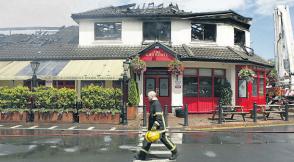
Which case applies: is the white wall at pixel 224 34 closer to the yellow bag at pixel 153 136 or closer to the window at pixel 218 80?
the window at pixel 218 80

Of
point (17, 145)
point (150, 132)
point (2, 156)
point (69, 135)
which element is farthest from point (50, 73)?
point (150, 132)

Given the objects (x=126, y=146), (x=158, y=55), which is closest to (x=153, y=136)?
(x=126, y=146)

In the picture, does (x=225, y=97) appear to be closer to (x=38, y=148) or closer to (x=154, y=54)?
(x=154, y=54)

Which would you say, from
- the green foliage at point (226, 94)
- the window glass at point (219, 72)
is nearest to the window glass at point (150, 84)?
the window glass at point (219, 72)

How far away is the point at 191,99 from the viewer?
22.1 meters

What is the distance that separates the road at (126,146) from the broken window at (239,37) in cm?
1116

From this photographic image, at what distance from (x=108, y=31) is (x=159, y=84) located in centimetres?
507

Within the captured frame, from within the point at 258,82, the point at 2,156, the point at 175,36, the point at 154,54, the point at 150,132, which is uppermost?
the point at 175,36

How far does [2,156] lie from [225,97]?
15628 millimetres

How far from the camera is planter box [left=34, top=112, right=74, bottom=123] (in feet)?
56.1

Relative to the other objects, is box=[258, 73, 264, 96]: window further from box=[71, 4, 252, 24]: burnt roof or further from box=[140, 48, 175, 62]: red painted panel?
box=[140, 48, 175, 62]: red painted panel

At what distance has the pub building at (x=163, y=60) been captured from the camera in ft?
71.2

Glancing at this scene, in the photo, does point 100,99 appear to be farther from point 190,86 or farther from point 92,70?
point 190,86

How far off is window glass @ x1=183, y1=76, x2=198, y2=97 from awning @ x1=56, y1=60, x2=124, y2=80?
4.36 metres
